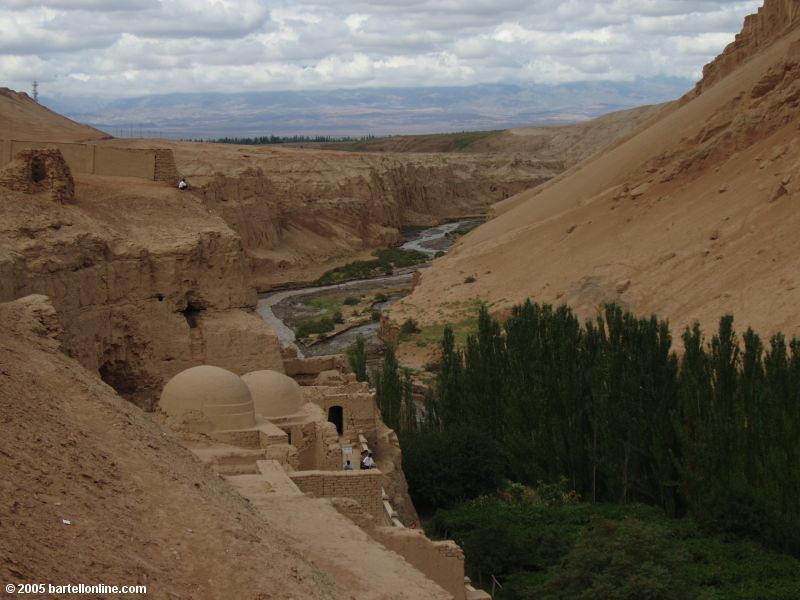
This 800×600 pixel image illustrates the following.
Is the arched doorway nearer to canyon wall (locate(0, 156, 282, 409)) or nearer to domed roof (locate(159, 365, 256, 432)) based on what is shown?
canyon wall (locate(0, 156, 282, 409))

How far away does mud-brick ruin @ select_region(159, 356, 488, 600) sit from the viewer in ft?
45.6

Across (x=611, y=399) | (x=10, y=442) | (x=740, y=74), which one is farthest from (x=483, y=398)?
(x=740, y=74)

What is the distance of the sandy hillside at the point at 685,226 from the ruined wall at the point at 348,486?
16350mm

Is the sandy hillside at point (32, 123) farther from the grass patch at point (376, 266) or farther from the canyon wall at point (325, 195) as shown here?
the grass patch at point (376, 266)

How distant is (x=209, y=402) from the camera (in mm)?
17734

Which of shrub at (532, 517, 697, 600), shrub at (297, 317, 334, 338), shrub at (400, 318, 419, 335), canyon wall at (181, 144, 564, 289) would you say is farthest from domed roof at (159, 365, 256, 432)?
canyon wall at (181, 144, 564, 289)

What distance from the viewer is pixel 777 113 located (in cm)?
4259

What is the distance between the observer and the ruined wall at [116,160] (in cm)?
2522

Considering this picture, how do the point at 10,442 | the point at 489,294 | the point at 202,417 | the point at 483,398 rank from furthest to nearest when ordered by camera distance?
the point at 489,294 → the point at 483,398 → the point at 202,417 → the point at 10,442

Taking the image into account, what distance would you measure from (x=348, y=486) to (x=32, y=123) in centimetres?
5471

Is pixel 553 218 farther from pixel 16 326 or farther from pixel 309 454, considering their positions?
pixel 16 326

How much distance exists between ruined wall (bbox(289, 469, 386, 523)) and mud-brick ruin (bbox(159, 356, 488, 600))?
0.5 inches

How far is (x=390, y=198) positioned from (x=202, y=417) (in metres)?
64.2

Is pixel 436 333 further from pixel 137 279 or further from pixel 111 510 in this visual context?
pixel 111 510
